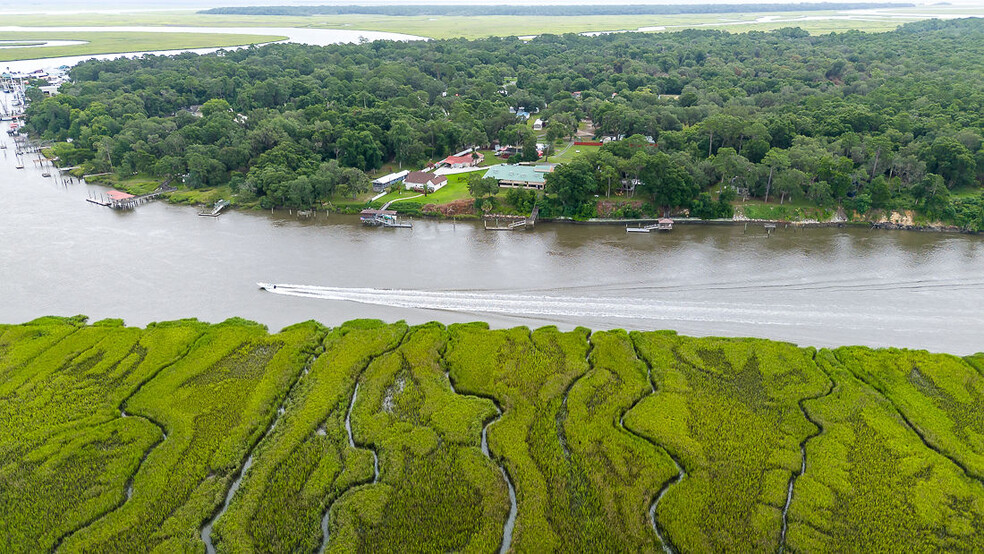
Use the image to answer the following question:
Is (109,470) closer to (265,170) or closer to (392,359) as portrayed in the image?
(392,359)

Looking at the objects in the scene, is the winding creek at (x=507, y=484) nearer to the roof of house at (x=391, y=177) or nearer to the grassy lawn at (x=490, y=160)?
the roof of house at (x=391, y=177)

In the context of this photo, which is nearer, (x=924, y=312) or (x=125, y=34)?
(x=924, y=312)

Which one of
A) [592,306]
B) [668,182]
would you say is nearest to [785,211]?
[668,182]

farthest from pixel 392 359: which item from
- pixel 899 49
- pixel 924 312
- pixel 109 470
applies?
pixel 899 49

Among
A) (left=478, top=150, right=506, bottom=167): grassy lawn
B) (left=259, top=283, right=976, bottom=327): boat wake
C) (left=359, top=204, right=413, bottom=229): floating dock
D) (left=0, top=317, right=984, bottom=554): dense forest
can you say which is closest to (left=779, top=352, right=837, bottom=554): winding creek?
(left=0, top=317, right=984, bottom=554): dense forest

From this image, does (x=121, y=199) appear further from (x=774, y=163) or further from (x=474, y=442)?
(x=774, y=163)

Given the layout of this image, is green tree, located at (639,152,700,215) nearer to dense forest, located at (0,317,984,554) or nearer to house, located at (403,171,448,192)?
house, located at (403,171,448,192)
